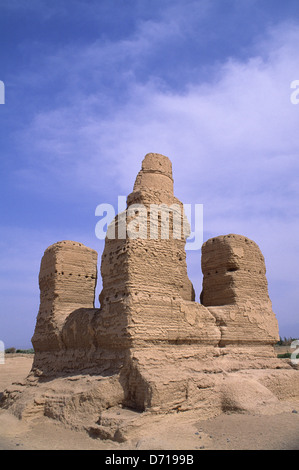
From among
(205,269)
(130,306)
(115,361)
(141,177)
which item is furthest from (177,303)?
(141,177)

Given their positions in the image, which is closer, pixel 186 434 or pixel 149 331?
pixel 186 434

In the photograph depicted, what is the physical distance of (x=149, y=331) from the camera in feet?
27.3

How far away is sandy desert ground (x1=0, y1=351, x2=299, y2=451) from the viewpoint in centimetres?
638

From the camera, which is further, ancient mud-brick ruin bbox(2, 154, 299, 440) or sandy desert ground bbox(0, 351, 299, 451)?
ancient mud-brick ruin bbox(2, 154, 299, 440)

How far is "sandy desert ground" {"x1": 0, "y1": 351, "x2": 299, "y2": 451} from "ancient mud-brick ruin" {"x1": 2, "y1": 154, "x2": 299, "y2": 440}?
0.23m

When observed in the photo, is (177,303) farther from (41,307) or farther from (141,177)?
(41,307)

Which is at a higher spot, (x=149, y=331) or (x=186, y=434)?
(x=149, y=331)

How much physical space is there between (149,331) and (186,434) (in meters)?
2.24

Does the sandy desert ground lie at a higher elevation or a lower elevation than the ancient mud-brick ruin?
lower

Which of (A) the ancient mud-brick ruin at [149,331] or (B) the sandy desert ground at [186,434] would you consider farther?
(A) the ancient mud-brick ruin at [149,331]

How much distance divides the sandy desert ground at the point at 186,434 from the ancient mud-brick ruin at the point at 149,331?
0.23 meters

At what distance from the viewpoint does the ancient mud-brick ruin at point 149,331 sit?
7.76 m

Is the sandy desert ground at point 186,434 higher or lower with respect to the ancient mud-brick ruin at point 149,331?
lower
